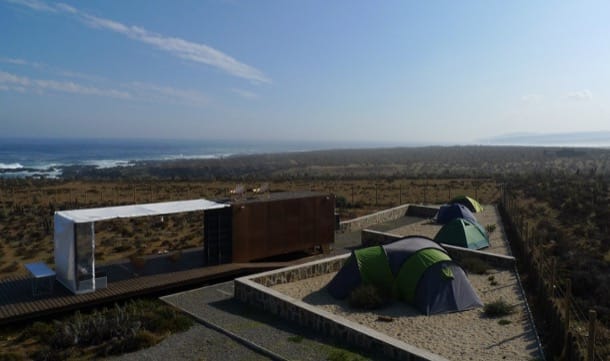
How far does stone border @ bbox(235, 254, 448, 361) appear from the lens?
817 centimetres

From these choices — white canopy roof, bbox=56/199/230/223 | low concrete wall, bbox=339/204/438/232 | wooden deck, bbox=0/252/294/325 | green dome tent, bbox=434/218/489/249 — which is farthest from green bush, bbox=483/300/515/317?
low concrete wall, bbox=339/204/438/232

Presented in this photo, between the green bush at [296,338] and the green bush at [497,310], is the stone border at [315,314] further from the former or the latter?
the green bush at [497,310]

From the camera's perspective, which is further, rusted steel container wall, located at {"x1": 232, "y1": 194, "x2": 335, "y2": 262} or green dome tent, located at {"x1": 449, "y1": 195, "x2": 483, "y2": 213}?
green dome tent, located at {"x1": 449, "y1": 195, "x2": 483, "y2": 213}

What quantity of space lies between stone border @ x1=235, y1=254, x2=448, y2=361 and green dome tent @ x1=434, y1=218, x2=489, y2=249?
5.36m

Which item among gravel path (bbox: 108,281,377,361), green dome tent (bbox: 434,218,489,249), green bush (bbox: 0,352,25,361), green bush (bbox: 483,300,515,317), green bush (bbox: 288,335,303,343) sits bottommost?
green bush (bbox: 0,352,25,361)

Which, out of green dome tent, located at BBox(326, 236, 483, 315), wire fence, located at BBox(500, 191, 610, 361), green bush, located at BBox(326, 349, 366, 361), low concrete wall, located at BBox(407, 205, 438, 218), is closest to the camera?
wire fence, located at BBox(500, 191, 610, 361)

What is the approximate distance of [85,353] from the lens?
8836 mm

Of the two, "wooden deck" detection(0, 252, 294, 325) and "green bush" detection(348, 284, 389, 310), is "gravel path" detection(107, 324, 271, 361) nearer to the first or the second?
"wooden deck" detection(0, 252, 294, 325)

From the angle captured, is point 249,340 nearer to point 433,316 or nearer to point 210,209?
point 433,316

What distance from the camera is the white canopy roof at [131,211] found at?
11656mm

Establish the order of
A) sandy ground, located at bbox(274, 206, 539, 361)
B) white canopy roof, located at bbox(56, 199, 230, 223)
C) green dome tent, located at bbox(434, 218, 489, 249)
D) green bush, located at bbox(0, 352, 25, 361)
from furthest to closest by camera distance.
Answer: green dome tent, located at bbox(434, 218, 489, 249) → white canopy roof, located at bbox(56, 199, 230, 223) → sandy ground, located at bbox(274, 206, 539, 361) → green bush, located at bbox(0, 352, 25, 361)

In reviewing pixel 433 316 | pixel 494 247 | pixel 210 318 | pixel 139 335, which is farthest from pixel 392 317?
pixel 494 247

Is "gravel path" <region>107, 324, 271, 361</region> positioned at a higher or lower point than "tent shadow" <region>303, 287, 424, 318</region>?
lower

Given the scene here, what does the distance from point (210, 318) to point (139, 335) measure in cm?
167
